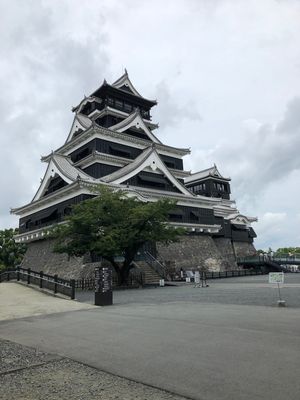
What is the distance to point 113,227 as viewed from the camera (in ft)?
80.5

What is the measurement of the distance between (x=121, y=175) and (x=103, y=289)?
1961cm

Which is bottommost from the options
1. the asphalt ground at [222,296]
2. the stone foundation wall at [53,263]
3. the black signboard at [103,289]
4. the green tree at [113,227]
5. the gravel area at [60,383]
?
the gravel area at [60,383]

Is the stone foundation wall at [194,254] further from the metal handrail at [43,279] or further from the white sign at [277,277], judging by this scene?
the white sign at [277,277]

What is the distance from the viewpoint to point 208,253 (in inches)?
1512

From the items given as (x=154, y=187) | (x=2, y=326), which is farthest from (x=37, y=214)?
(x=2, y=326)

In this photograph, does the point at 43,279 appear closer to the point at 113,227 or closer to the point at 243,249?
the point at 113,227

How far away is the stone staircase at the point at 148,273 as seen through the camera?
28.5 meters

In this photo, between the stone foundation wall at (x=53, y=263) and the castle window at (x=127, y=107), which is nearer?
the stone foundation wall at (x=53, y=263)

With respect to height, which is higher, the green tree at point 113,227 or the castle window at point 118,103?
the castle window at point 118,103

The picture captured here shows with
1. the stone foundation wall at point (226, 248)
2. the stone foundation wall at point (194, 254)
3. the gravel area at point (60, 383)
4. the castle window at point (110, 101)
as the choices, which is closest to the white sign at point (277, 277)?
the gravel area at point (60, 383)

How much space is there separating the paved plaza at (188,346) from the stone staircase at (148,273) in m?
17.0

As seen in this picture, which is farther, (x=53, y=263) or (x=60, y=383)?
(x=53, y=263)

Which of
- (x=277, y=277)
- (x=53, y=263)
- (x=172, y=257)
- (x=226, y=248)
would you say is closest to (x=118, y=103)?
(x=172, y=257)

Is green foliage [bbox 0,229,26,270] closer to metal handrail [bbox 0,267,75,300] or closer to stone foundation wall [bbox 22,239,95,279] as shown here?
stone foundation wall [bbox 22,239,95,279]
